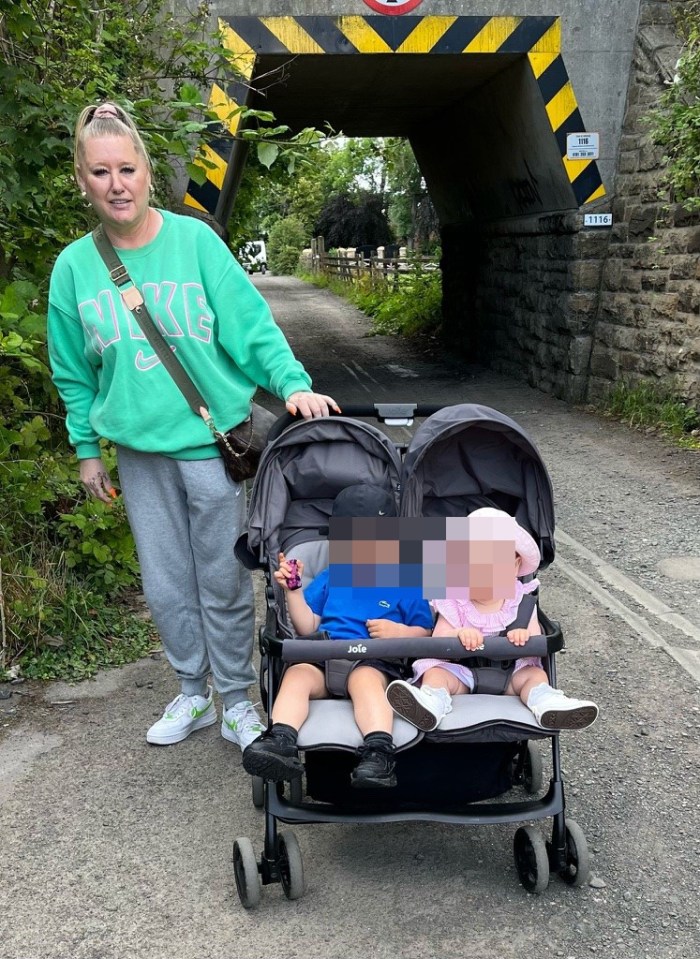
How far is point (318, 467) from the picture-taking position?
3.41m

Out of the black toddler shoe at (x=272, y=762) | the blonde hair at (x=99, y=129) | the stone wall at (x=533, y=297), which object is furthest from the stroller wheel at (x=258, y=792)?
the stone wall at (x=533, y=297)

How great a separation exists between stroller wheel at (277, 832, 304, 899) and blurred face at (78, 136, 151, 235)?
199 cm

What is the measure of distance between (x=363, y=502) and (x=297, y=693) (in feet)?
2.24

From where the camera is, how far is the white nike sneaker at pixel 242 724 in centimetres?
371

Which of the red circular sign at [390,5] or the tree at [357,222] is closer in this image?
the red circular sign at [390,5]

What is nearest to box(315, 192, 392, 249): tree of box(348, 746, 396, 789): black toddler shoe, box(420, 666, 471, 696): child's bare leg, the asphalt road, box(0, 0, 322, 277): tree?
box(0, 0, 322, 277): tree

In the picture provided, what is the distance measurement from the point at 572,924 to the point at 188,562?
5.77ft

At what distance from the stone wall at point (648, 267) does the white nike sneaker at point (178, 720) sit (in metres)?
5.86

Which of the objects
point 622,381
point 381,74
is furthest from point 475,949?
point 381,74

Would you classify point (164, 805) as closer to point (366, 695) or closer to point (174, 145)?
point (366, 695)

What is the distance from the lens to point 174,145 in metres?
4.32

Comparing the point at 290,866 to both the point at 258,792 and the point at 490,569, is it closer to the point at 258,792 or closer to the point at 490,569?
the point at 258,792

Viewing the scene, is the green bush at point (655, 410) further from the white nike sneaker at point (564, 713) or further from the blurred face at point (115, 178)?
the blurred face at point (115, 178)

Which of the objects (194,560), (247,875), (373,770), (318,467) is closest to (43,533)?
(194,560)
